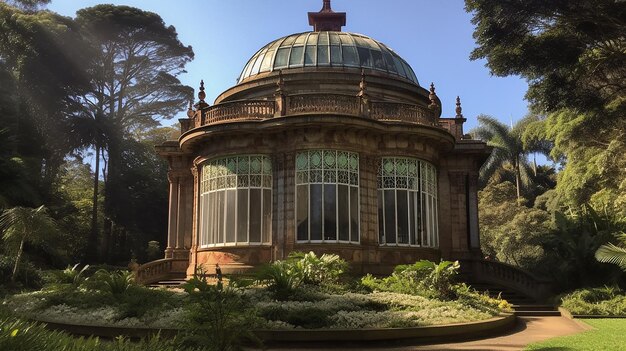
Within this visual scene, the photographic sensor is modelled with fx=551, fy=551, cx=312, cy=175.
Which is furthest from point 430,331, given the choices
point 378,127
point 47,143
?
point 47,143

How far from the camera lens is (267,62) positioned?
81.1 feet

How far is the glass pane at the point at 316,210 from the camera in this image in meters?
18.5

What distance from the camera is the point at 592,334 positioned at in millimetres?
11078

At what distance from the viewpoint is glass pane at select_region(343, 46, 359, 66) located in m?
24.0

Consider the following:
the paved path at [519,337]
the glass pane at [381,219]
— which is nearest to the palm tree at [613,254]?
the paved path at [519,337]

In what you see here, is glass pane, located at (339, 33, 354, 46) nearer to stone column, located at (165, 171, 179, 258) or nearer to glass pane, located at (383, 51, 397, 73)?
glass pane, located at (383, 51, 397, 73)

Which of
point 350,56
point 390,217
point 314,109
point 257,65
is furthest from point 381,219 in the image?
point 257,65

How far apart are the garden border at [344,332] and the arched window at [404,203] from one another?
24.4 feet

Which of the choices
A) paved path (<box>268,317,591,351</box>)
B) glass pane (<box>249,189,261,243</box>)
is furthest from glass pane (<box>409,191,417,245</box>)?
glass pane (<box>249,189,261,243</box>)

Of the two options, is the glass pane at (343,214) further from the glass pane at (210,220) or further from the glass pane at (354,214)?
the glass pane at (210,220)

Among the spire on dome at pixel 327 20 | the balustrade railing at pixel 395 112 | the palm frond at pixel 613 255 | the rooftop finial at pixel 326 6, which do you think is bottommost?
the palm frond at pixel 613 255

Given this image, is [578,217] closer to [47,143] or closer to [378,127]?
[378,127]

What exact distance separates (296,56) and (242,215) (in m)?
8.59

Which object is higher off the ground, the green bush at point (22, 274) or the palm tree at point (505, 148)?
the palm tree at point (505, 148)
